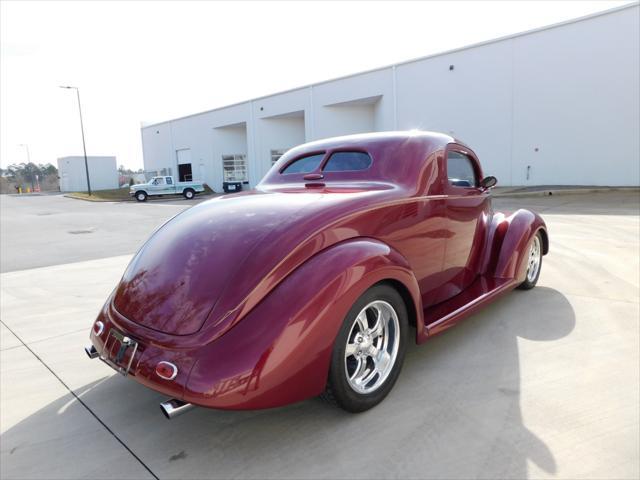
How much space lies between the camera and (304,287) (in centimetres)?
206

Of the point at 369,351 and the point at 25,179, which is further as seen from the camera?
the point at 25,179

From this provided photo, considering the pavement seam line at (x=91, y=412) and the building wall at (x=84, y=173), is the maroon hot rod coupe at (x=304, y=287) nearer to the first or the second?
the pavement seam line at (x=91, y=412)

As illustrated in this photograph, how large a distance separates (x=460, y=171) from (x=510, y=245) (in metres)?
0.82

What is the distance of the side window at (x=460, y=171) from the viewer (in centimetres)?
352

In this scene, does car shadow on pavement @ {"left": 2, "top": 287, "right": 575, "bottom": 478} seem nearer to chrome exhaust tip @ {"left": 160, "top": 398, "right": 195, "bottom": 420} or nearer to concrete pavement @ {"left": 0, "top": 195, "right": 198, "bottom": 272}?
chrome exhaust tip @ {"left": 160, "top": 398, "right": 195, "bottom": 420}

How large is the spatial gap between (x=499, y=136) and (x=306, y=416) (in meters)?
20.9

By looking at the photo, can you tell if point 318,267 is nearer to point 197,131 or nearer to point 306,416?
point 306,416

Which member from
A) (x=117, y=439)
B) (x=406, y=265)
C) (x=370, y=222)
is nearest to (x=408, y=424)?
(x=406, y=265)

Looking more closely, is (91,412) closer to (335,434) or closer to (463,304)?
(335,434)

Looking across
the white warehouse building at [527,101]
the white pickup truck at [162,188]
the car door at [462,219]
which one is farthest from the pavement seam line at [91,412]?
the white pickup truck at [162,188]

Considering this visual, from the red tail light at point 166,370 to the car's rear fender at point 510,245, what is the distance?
2.89 metres

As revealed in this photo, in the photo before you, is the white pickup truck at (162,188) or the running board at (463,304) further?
the white pickup truck at (162,188)

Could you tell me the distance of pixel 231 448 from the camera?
214 cm

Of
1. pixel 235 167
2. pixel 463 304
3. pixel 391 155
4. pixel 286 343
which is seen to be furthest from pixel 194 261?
pixel 235 167
